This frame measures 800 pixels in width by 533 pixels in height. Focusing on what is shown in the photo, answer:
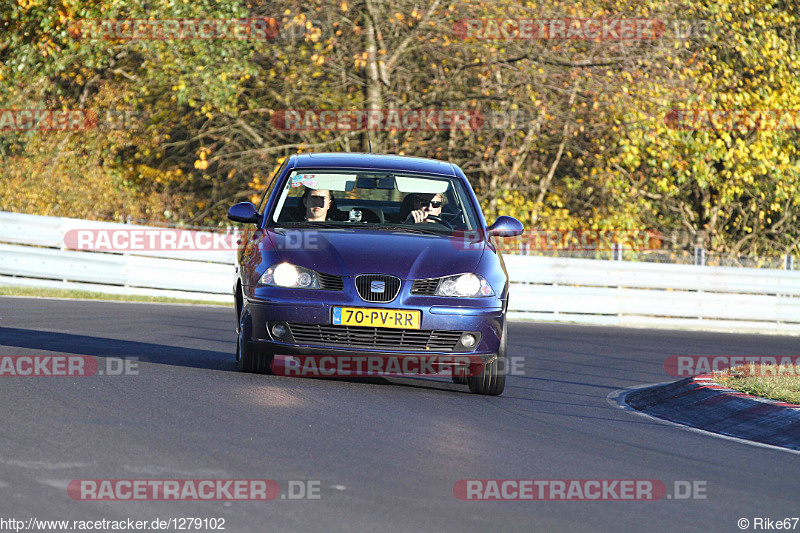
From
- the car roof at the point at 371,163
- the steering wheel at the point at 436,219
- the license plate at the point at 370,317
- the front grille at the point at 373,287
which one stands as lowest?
the license plate at the point at 370,317

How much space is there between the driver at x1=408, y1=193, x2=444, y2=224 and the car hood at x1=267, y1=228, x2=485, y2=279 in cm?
48

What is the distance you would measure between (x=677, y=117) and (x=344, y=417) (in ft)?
69.4

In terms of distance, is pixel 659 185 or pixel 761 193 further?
pixel 761 193

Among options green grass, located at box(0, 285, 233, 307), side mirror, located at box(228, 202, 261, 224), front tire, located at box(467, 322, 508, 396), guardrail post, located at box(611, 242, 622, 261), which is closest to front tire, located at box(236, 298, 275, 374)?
side mirror, located at box(228, 202, 261, 224)

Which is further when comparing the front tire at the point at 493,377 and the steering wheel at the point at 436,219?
the steering wheel at the point at 436,219

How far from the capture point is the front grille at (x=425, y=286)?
9.03 m

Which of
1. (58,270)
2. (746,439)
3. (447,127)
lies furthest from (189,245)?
(746,439)

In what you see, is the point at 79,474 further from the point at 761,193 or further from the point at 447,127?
the point at 761,193

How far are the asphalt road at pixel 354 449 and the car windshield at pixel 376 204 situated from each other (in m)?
1.29

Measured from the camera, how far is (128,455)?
6227mm

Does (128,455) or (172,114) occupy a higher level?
(172,114)

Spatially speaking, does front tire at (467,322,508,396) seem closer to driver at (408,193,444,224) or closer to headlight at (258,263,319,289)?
driver at (408,193,444,224)

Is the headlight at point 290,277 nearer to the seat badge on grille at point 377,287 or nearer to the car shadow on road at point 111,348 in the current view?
the seat badge on grille at point 377,287

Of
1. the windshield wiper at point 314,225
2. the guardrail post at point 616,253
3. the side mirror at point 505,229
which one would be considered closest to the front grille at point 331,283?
the windshield wiper at point 314,225
